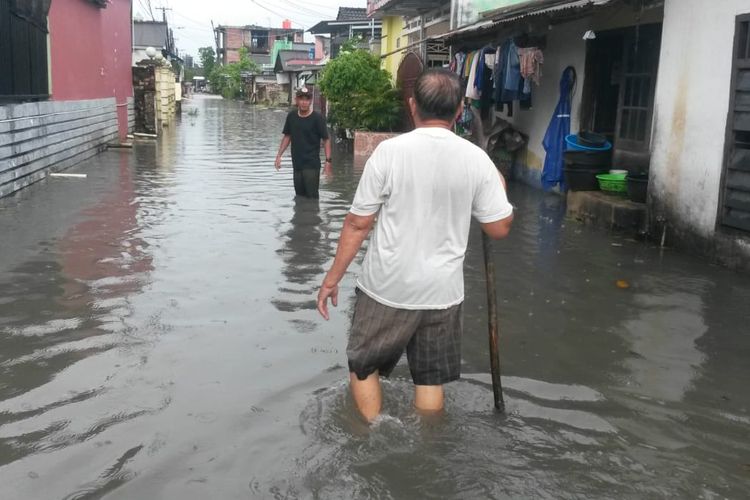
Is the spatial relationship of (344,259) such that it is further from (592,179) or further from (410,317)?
(592,179)

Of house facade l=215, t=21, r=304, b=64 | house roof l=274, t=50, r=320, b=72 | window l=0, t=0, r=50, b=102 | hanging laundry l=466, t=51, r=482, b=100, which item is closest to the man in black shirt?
window l=0, t=0, r=50, b=102

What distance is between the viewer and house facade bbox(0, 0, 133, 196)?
417 inches

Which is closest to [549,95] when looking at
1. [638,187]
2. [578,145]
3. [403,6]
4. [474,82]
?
[474,82]

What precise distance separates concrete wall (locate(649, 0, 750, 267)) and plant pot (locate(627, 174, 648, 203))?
0.44 m

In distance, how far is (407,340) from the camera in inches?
137

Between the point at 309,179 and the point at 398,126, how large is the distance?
8526 mm

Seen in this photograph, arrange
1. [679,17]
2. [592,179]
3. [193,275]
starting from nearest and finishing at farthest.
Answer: [193,275], [679,17], [592,179]

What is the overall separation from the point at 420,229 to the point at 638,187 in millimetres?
6442

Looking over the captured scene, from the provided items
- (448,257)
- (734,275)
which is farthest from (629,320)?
(448,257)

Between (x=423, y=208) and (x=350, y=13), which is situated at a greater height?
(x=350, y=13)

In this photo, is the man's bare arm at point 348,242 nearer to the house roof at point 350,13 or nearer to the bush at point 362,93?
the bush at point 362,93

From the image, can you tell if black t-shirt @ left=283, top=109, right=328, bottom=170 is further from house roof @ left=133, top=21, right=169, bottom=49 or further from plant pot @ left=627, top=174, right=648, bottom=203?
house roof @ left=133, top=21, right=169, bottom=49

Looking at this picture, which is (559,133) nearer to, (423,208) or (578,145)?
(578,145)

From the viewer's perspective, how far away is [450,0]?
19.7 metres
